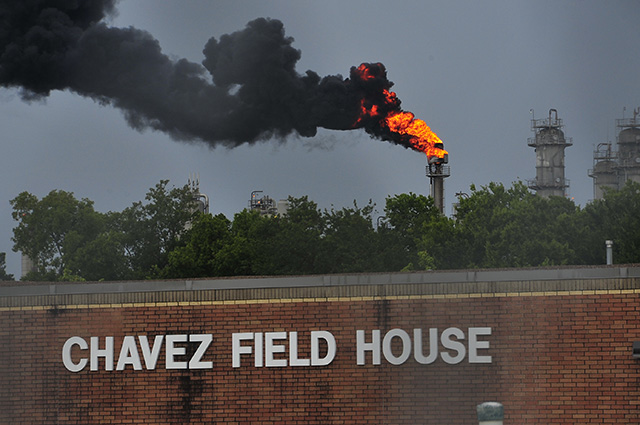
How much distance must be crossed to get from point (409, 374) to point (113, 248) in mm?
77731

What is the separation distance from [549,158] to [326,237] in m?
45.2

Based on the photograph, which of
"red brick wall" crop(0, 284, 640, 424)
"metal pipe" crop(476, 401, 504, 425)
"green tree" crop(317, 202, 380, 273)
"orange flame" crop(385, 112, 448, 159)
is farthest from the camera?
"green tree" crop(317, 202, 380, 273)

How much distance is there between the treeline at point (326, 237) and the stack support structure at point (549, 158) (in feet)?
73.2

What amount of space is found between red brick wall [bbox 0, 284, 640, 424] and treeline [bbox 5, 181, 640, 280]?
37.8 meters

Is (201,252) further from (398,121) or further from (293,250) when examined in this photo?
(398,121)

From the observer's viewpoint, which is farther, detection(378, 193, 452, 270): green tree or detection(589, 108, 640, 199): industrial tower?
detection(589, 108, 640, 199): industrial tower

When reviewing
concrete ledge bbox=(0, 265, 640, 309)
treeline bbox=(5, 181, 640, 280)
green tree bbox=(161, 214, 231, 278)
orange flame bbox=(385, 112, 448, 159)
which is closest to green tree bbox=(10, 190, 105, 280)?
treeline bbox=(5, 181, 640, 280)

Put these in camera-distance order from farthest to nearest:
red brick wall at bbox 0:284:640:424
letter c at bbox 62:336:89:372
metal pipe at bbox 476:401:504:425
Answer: letter c at bbox 62:336:89:372 < red brick wall at bbox 0:284:640:424 < metal pipe at bbox 476:401:504:425

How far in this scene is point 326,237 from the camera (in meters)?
80.8

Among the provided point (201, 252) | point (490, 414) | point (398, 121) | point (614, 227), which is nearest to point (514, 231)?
point (614, 227)

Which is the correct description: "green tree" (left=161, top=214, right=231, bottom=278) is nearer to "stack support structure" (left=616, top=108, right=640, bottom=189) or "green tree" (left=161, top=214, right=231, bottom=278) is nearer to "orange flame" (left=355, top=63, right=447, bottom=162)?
"orange flame" (left=355, top=63, right=447, bottom=162)

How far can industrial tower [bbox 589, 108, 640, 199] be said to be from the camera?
390 feet

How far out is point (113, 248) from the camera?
3809 inches

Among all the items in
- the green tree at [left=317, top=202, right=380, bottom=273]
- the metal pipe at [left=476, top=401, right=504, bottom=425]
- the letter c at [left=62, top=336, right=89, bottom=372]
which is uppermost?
the green tree at [left=317, top=202, right=380, bottom=273]
